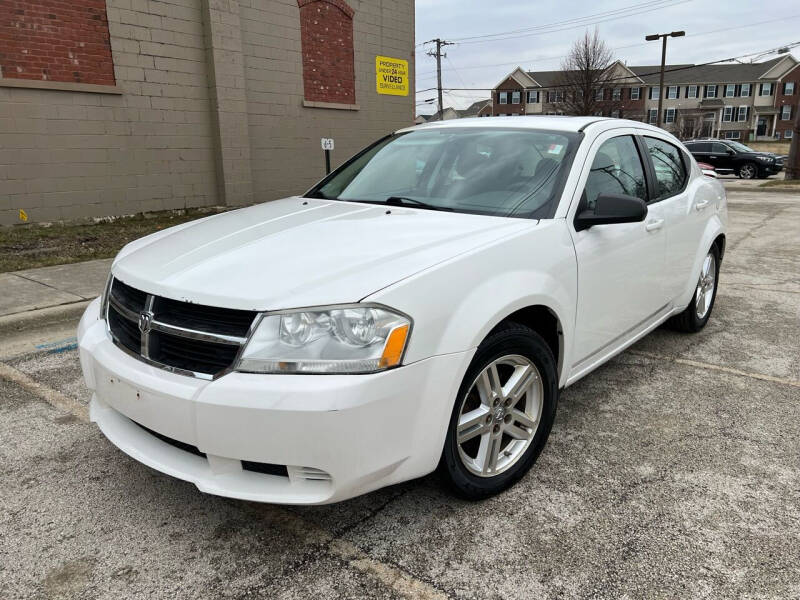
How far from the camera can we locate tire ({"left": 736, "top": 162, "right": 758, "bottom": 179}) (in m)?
26.3

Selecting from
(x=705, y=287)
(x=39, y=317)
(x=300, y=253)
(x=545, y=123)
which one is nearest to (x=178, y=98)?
(x=39, y=317)

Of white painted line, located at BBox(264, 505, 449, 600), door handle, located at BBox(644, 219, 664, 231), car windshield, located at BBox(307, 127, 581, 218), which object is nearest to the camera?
white painted line, located at BBox(264, 505, 449, 600)

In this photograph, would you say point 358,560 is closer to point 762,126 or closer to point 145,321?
point 145,321

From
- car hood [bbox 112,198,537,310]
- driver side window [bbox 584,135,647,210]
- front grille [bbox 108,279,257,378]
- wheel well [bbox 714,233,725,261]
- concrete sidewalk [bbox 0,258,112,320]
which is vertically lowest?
concrete sidewalk [bbox 0,258,112,320]

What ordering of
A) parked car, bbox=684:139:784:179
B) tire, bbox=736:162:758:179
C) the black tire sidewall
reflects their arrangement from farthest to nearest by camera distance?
1. tire, bbox=736:162:758:179
2. parked car, bbox=684:139:784:179
3. the black tire sidewall

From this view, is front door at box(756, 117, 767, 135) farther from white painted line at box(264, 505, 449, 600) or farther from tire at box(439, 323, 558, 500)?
white painted line at box(264, 505, 449, 600)

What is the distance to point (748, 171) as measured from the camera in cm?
2655

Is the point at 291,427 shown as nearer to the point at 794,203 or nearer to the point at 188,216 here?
the point at 188,216

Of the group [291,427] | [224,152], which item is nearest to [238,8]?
[224,152]

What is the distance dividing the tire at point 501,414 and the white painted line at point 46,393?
2.16 m

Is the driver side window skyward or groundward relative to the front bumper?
skyward

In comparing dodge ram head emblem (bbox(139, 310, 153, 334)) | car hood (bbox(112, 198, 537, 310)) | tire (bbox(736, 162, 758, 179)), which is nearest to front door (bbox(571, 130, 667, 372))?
car hood (bbox(112, 198, 537, 310))

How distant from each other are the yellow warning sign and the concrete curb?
1133cm

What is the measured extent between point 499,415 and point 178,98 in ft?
34.9
